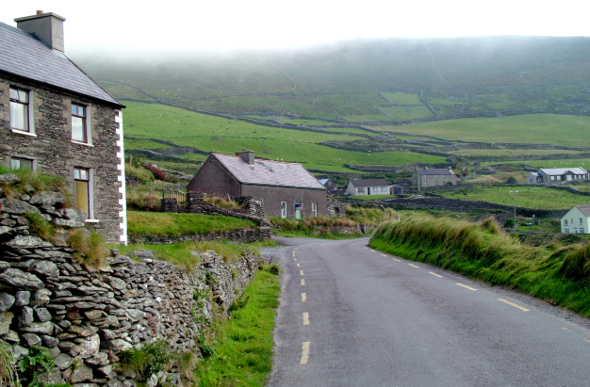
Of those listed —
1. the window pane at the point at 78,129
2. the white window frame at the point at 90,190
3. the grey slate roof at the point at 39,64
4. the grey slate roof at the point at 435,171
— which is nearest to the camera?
the grey slate roof at the point at 39,64

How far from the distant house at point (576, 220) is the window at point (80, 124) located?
59420mm

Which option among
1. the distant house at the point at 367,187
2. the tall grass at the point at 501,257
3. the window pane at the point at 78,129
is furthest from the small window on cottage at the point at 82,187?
the distant house at the point at 367,187

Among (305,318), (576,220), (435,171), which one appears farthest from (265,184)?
(435,171)

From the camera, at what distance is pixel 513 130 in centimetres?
18300

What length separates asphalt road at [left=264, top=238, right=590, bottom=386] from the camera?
8.30 meters

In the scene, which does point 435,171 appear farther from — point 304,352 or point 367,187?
point 304,352

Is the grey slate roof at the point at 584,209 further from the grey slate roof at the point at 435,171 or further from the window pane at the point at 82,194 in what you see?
the window pane at the point at 82,194

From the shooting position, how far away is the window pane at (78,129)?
1889cm

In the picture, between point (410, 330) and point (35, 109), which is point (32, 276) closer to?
point (410, 330)

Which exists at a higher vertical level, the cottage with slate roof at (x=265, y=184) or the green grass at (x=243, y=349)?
the cottage with slate roof at (x=265, y=184)

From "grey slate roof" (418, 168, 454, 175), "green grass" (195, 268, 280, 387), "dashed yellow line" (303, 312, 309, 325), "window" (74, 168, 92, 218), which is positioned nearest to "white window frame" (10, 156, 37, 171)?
"window" (74, 168, 92, 218)

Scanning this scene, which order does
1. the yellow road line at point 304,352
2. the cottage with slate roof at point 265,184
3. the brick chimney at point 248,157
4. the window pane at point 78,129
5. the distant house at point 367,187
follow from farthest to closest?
the distant house at point 367,187 < the brick chimney at point 248,157 < the cottage with slate roof at point 265,184 < the window pane at point 78,129 < the yellow road line at point 304,352

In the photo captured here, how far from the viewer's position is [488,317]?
11633 millimetres

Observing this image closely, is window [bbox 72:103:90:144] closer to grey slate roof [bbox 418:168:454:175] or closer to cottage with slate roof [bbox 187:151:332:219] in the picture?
cottage with slate roof [bbox 187:151:332:219]
